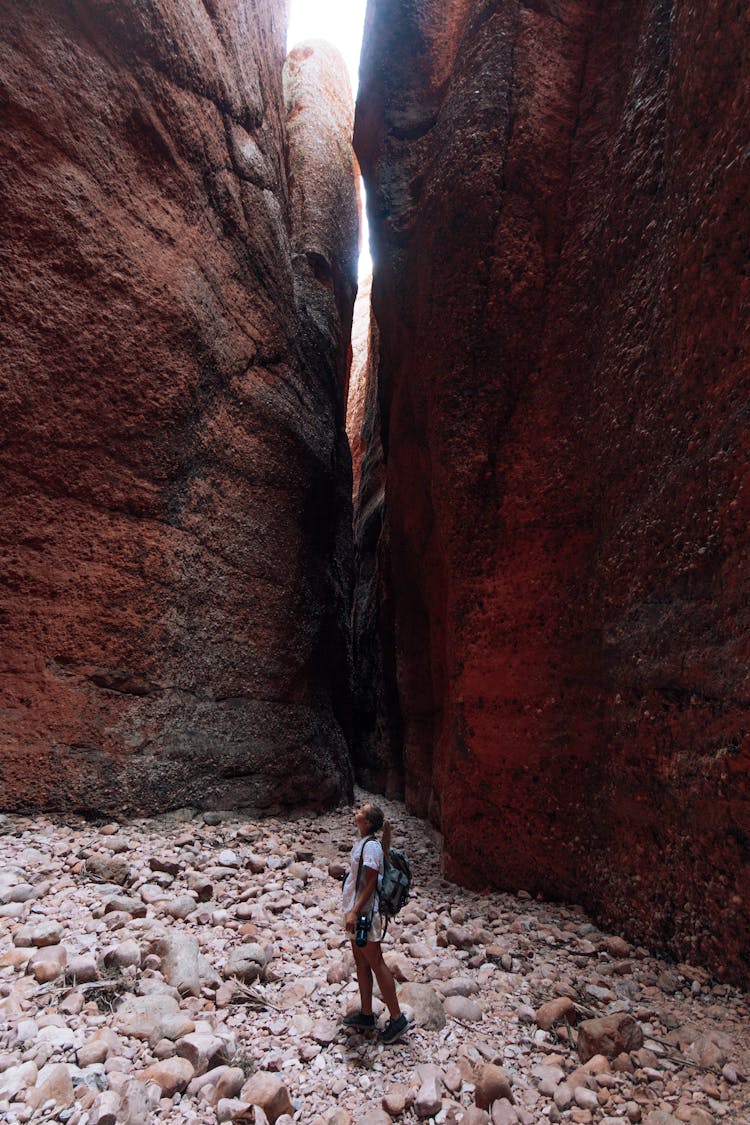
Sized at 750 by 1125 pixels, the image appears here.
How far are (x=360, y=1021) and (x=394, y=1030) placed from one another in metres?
0.16

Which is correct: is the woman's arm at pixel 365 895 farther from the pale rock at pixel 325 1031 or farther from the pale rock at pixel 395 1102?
the pale rock at pixel 395 1102

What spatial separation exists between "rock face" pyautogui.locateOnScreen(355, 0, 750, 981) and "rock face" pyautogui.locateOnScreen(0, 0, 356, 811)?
1.59 meters

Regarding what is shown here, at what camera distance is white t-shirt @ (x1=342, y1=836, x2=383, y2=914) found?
9.55 feet

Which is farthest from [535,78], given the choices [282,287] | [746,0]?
[282,287]

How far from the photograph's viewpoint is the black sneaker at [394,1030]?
9.14ft

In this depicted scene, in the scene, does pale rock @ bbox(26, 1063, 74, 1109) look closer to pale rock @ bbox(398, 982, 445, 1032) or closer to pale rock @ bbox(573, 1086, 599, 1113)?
pale rock @ bbox(398, 982, 445, 1032)

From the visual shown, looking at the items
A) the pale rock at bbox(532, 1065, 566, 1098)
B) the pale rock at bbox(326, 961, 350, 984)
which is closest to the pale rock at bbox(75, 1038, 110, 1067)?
the pale rock at bbox(326, 961, 350, 984)

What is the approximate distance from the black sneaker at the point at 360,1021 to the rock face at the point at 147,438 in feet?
8.95

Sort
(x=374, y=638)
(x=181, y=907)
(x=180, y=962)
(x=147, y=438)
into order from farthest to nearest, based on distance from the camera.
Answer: (x=374, y=638), (x=147, y=438), (x=181, y=907), (x=180, y=962)

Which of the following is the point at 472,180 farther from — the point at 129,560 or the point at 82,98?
the point at 129,560

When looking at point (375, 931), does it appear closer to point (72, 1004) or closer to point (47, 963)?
point (72, 1004)

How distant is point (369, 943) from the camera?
2.84m

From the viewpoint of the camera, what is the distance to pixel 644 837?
3.62 meters

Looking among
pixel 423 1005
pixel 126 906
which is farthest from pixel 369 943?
→ pixel 126 906
